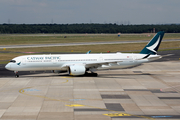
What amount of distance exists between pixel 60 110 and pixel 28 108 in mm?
3676

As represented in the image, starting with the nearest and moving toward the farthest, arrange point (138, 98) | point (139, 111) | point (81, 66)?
point (139, 111) < point (138, 98) < point (81, 66)

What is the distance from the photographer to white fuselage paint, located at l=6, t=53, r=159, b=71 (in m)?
45.7

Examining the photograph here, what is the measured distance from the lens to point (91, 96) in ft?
109

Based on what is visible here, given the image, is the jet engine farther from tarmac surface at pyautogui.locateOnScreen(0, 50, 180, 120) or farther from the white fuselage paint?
the white fuselage paint

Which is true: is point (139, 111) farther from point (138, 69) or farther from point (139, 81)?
point (138, 69)

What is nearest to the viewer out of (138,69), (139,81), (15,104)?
(15,104)

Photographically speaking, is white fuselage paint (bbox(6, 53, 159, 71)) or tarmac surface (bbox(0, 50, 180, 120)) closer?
tarmac surface (bbox(0, 50, 180, 120))

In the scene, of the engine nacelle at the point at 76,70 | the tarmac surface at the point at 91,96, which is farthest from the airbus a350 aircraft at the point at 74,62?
the tarmac surface at the point at 91,96

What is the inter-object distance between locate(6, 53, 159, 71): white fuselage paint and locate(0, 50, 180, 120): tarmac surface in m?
2.00

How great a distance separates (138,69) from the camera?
5697cm

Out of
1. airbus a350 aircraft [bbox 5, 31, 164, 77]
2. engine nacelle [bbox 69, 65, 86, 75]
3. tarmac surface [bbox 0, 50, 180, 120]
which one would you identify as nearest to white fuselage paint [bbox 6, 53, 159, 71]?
airbus a350 aircraft [bbox 5, 31, 164, 77]

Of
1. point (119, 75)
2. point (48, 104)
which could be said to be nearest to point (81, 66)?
point (119, 75)

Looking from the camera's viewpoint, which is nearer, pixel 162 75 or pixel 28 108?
pixel 28 108

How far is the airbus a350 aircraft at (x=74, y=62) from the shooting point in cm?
4569
